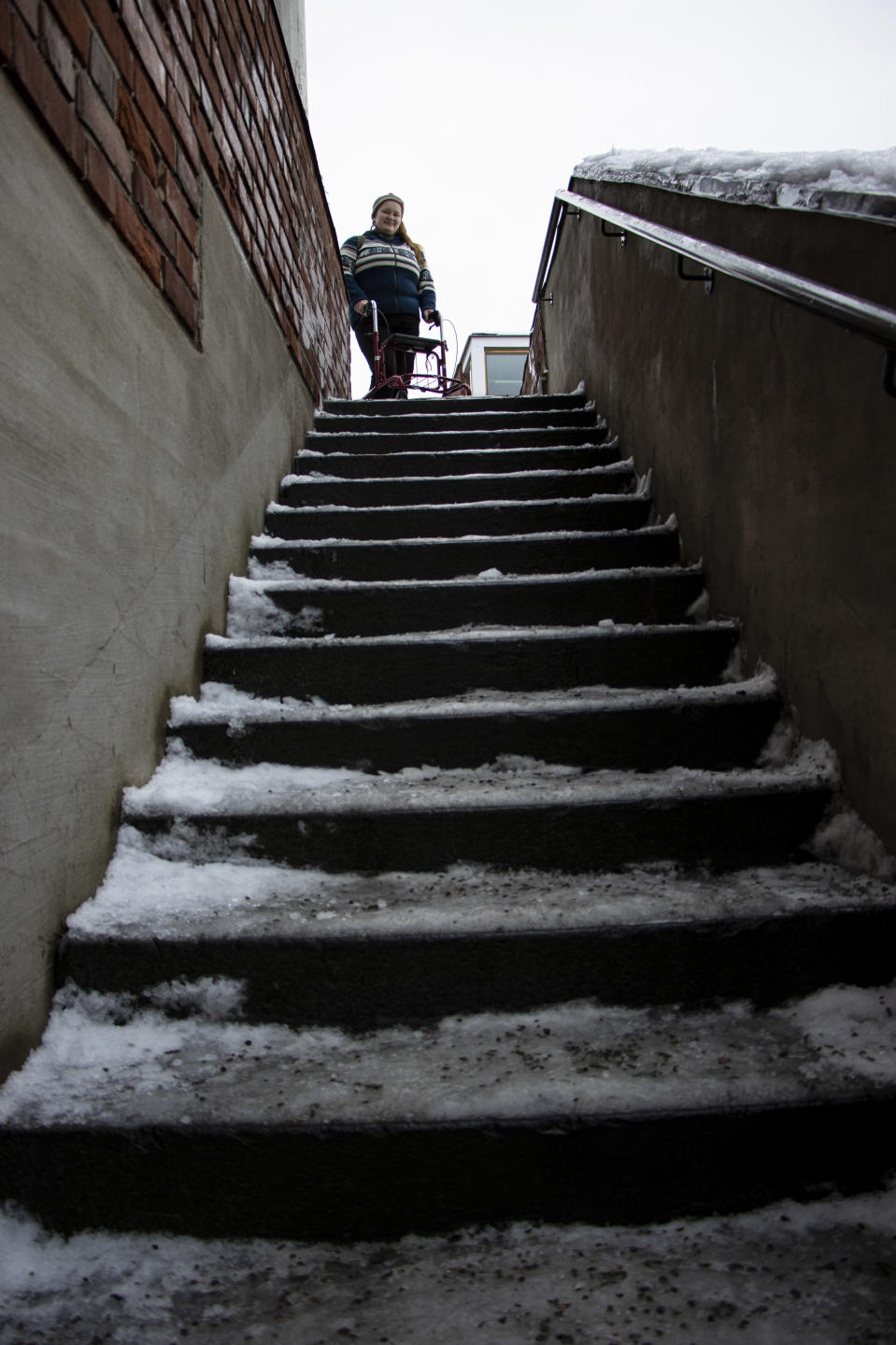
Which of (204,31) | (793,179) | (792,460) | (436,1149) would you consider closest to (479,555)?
(792,460)

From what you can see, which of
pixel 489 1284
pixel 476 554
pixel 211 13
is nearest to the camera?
pixel 489 1284

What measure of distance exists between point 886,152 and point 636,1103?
5.07 feet

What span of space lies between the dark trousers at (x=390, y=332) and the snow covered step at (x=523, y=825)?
526cm

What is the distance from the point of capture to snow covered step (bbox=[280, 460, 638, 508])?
10.5 ft

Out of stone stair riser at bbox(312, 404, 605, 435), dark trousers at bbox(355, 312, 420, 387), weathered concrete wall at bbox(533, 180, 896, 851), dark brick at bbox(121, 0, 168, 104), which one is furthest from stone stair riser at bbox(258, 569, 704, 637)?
dark trousers at bbox(355, 312, 420, 387)

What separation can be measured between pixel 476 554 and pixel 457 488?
0.64 meters

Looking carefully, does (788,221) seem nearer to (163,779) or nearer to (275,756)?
(275,756)

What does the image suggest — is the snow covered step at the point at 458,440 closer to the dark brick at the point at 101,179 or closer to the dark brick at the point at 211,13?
the dark brick at the point at 211,13

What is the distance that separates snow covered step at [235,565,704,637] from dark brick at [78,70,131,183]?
1.07 metres

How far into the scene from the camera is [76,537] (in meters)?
1.44

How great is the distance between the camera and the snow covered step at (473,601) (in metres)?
2.38

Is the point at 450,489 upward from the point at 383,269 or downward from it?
downward

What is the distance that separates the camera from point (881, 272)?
1.42m

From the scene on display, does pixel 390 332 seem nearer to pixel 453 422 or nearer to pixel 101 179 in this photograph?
pixel 453 422
